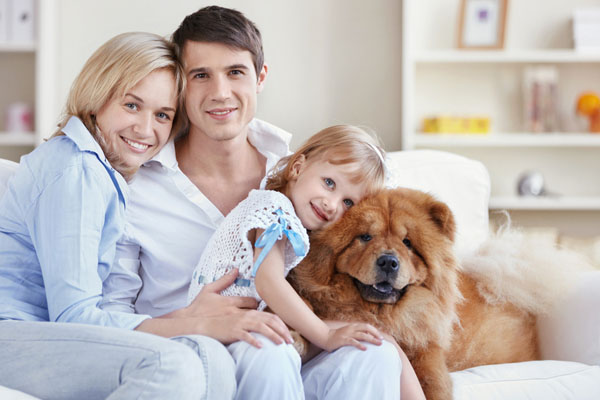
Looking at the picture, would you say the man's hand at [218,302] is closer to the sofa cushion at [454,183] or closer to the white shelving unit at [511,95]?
the sofa cushion at [454,183]

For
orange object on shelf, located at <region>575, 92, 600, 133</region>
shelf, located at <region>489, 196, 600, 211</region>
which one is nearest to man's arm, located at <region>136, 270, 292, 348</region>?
shelf, located at <region>489, 196, 600, 211</region>

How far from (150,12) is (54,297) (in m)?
2.66

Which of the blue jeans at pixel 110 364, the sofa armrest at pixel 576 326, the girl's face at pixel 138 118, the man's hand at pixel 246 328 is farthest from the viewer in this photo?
the sofa armrest at pixel 576 326

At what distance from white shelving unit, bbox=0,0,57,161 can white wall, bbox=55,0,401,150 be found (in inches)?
5.3

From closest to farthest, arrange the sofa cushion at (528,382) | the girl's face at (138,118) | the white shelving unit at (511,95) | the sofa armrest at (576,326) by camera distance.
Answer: the sofa cushion at (528,382) < the girl's face at (138,118) < the sofa armrest at (576,326) < the white shelving unit at (511,95)

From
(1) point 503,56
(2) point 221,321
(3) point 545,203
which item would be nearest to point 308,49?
(1) point 503,56

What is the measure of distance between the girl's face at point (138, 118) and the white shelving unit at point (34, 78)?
2066mm

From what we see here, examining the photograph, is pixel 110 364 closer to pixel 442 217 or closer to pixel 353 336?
pixel 353 336

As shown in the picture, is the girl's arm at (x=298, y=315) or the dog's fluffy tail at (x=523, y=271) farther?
the dog's fluffy tail at (x=523, y=271)

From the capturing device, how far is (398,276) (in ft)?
4.64

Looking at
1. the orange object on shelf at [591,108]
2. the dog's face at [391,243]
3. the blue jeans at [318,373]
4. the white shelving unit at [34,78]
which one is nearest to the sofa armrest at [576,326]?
the dog's face at [391,243]

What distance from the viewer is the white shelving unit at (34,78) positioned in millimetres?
3496

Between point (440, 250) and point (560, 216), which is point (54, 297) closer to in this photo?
point (440, 250)

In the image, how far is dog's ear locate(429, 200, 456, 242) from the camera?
1.53 metres
